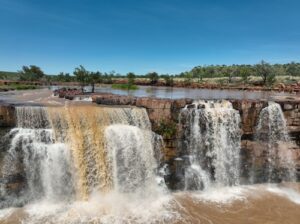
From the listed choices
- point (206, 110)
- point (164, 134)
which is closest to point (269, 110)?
point (206, 110)

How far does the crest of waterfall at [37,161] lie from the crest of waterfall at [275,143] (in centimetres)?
908

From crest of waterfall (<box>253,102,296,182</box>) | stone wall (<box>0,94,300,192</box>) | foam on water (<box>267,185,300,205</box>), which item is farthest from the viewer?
crest of waterfall (<box>253,102,296,182</box>)

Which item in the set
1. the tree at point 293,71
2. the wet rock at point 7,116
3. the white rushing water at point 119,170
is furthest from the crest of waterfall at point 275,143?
the tree at point 293,71

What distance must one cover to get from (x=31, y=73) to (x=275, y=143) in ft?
155

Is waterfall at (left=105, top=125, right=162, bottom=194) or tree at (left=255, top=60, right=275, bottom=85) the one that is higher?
tree at (left=255, top=60, right=275, bottom=85)

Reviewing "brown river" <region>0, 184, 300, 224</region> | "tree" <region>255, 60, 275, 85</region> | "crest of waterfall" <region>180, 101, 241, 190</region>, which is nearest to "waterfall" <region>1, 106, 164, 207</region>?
"brown river" <region>0, 184, 300, 224</region>

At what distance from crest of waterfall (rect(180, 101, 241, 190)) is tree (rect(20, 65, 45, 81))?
4283cm

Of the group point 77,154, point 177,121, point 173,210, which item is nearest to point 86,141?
point 77,154

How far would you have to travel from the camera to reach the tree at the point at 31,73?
49650 millimetres

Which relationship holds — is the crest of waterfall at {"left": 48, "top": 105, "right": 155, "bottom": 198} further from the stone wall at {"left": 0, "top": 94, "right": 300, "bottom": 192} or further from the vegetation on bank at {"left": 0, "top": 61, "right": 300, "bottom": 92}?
the vegetation on bank at {"left": 0, "top": 61, "right": 300, "bottom": 92}

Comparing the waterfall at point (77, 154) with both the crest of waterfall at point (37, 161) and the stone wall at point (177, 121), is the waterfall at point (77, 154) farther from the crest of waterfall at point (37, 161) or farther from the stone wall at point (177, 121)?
the stone wall at point (177, 121)

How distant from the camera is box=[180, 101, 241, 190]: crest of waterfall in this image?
13.0m

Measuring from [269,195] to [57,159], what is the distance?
342 inches

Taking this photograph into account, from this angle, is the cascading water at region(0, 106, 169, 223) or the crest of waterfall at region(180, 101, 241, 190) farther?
the crest of waterfall at region(180, 101, 241, 190)
